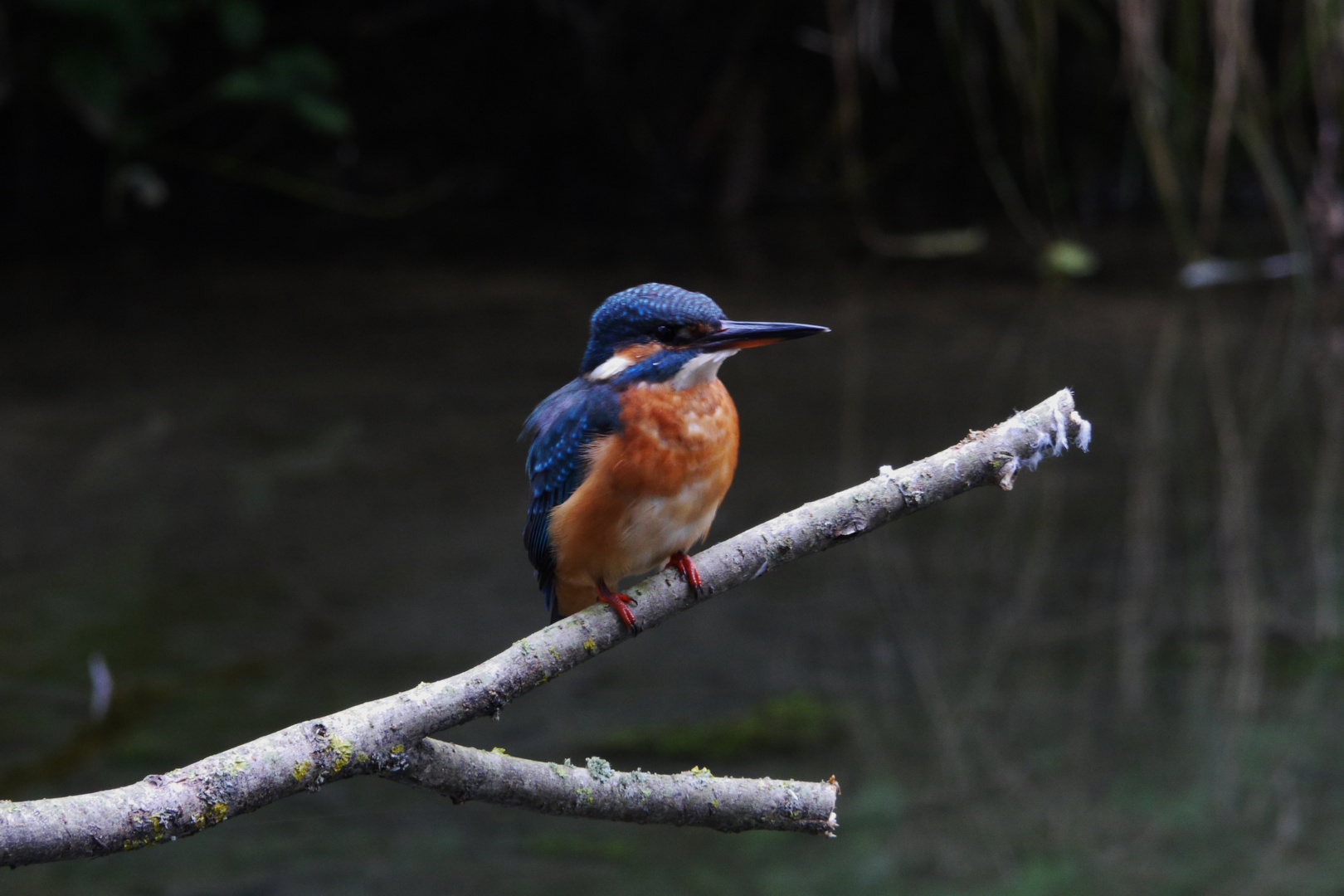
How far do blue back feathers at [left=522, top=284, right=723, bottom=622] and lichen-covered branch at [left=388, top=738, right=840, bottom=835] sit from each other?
408mm

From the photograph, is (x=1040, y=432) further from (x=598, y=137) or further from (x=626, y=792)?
(x=598, y=137)

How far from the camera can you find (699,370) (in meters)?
1.41

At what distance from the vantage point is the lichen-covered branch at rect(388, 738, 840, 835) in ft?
3.64

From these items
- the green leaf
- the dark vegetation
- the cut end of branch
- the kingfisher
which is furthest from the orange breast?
the dark vegetation

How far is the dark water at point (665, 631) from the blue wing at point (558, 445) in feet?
3.37

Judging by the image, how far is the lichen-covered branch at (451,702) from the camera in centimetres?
92

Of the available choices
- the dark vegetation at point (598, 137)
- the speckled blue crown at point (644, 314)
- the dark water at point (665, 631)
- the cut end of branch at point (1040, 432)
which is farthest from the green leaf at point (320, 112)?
the cut end of branch at point (1040, 432)

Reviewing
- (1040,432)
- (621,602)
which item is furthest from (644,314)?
(1040,432)

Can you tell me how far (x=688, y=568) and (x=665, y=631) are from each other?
71.1 inches

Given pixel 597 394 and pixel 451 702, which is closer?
pixel 451 702

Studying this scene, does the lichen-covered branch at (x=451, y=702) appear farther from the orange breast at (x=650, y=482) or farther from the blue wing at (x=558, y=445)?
the blue wing at (x=558, y=445)

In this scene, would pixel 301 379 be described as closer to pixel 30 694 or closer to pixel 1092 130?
pixel 30 694

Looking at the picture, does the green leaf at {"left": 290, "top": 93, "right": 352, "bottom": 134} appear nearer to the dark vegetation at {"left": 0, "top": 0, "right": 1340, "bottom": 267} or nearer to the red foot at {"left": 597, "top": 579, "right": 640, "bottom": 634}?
the dark vegetation at {"left": 0, "top": 0, "right": 1340, "bottom": 267}

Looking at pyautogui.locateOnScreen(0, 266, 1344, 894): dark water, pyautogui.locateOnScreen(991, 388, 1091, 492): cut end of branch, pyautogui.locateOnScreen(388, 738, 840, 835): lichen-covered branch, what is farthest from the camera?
pyautogui.locateOnScreen(0, 266, 1344, 894): dark water
